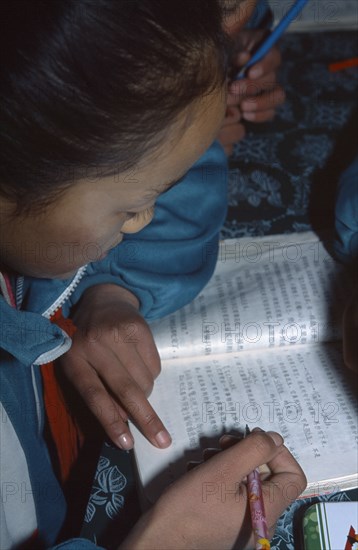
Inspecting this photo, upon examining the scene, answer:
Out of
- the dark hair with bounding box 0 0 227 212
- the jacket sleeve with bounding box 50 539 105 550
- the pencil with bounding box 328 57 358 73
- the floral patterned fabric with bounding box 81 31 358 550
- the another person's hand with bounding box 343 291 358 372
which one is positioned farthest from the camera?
the pencil with bounding box 328 57 358 73

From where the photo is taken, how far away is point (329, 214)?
761 mm

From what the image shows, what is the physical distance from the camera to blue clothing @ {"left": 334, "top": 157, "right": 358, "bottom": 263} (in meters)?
0.67

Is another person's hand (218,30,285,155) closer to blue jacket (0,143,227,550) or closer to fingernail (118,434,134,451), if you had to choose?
blue jacket (0,143,227,550)

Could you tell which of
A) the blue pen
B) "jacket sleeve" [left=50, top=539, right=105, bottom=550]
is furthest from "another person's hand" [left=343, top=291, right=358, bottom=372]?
the blue pen

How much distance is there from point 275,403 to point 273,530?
0.11 meters

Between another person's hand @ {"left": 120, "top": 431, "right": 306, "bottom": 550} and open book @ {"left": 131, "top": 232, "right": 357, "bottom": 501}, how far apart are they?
0.03 m

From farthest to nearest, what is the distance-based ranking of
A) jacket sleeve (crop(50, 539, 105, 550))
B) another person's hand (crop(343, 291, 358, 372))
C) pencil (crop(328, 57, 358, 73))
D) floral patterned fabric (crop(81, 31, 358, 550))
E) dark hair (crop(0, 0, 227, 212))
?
pencil (crop(328, 57, 358, 73)) < floral patterned fabric (crop(81, 31, 358, 550)) < another person's hand (crop(343, 291, 358, 372)) < jacket sleeve (crop(50, 539, 105, 550)) < dark hair (crop(0, 0, 227, 212))

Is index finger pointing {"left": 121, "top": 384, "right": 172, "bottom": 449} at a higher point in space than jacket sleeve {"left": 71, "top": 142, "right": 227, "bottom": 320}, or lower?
lower

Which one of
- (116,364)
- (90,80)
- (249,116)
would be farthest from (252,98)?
(90,80)

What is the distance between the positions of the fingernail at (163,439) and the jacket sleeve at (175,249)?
0.16m

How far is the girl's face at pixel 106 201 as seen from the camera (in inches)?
17.0

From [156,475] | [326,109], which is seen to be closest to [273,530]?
[156,475]

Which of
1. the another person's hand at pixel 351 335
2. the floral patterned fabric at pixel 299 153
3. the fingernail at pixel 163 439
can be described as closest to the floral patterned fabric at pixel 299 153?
the floral patterned fabric at pixel 299 153

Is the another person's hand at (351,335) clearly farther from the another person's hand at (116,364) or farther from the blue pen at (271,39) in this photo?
the blue pen at (271,39)
